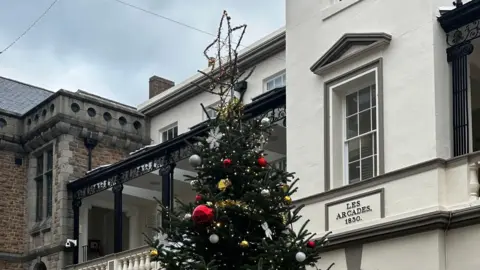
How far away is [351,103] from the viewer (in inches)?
591

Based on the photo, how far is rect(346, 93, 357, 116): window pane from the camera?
14.9 m

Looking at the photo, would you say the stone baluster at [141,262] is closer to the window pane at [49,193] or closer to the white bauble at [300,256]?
the window pane at [49,193]

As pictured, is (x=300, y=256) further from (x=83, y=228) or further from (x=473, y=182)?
(x=83, y=228)

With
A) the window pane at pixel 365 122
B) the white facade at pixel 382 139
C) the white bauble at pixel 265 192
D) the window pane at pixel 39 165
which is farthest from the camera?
the window pane at pixel 39 165

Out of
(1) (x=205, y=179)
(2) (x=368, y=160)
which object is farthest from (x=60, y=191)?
(1) (x=205, y=179)

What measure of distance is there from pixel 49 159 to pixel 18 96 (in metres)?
5.46

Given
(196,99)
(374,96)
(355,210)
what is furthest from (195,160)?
(196,99)

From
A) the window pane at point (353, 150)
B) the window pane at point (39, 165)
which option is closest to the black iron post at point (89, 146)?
the window pane at point (39, 165)

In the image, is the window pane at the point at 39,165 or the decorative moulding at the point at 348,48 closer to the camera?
the decorative moulding at the point at 348,48

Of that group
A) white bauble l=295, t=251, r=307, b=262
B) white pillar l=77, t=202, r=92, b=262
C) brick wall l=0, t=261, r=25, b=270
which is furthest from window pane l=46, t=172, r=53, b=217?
white bauble l=295, t=251, r=307, b=262

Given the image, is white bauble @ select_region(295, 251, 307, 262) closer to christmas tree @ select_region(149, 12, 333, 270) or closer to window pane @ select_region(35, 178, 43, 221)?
christmas tree @ select_region(149, 12, 333, 270)

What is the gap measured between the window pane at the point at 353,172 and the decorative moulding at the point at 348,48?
5.73 feet

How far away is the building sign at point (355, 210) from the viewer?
44.1ft

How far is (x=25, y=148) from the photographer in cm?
2631
